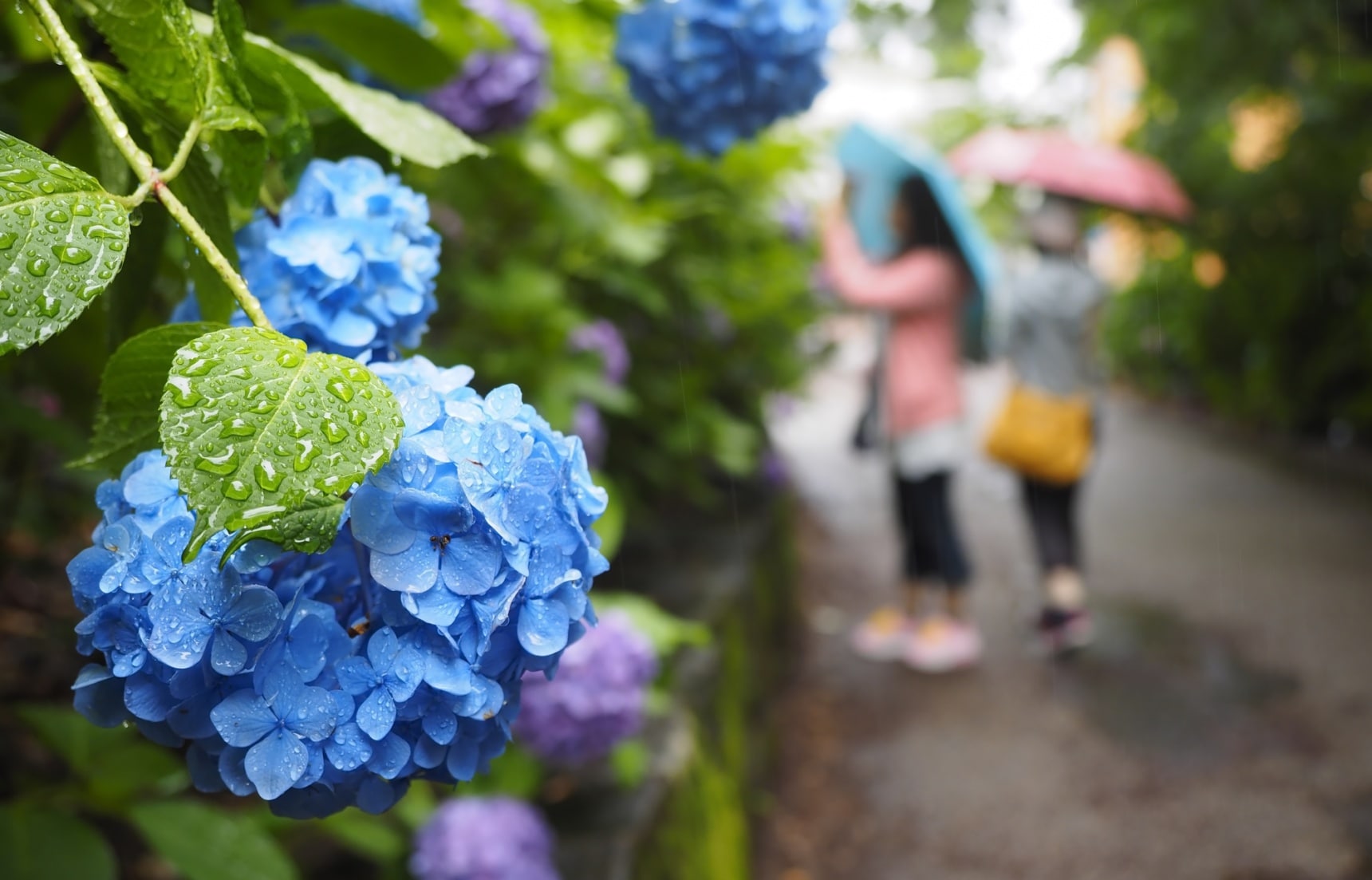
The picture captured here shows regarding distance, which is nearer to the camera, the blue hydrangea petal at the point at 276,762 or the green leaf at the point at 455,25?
the blue hydrangea petal at the point at 276,762

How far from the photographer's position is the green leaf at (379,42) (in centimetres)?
90

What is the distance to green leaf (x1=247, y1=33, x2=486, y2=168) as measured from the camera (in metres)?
0.60

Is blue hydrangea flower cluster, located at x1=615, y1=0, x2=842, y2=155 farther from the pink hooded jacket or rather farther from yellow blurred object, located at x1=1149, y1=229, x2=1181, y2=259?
yellow blurred object, located at x1=1149, y1=229, x2=1181, y2=259

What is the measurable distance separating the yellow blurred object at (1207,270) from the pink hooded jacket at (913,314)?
5003 mm

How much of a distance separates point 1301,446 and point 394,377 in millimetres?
8332

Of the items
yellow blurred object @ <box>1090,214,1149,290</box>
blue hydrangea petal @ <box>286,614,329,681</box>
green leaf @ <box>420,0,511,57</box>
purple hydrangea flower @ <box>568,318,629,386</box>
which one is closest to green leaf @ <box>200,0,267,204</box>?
blue hydrangea petal @ <box>286,614,329,681</box>

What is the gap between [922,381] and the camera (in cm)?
414

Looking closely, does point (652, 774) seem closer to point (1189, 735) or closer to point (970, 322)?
point (1189, 735)

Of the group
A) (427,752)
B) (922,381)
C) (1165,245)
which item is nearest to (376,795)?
(427,752)

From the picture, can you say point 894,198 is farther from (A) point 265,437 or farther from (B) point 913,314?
(A) point 265,437

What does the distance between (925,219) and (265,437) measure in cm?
388

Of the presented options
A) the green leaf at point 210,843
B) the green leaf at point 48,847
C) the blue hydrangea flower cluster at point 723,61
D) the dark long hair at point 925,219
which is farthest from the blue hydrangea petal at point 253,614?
the dark long hair at point 925,219

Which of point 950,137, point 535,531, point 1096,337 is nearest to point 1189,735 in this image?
point 1096,337

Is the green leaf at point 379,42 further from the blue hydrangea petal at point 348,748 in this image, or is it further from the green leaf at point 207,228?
the blue hydrangea petal at point 348,748
